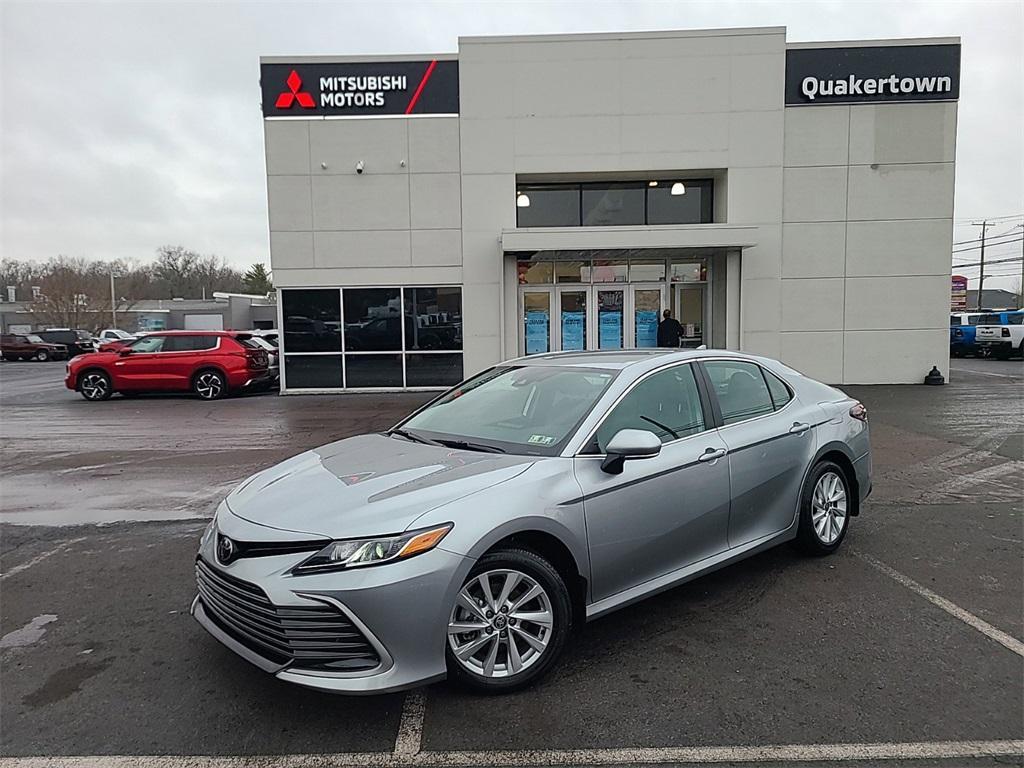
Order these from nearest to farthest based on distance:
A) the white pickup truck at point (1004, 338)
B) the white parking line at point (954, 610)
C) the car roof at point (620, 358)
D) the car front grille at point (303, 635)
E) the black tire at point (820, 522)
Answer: the car front grille at point (303, 635) → the white parking line at point (954, 610) → the car roof at point (620, 358) → the black tire at point (820, 522) → the white pickup truck at point (1004, 338)

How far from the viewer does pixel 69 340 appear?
40.3 metres

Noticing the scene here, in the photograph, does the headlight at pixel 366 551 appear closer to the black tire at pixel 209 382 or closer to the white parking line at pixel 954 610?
the white parking line at pixel 954 610

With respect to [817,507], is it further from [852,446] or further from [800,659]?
[800,659]

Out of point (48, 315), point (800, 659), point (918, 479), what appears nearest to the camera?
point (800, 659)

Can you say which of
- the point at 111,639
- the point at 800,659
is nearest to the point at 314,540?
the point at 111,639

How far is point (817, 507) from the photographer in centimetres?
482

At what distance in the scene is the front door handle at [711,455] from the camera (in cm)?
399

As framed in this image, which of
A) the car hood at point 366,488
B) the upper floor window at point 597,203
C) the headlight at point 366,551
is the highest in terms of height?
the upper floor window at point 597,203

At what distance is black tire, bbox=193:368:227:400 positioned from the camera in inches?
628

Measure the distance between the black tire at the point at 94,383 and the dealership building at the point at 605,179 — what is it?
13.7ft

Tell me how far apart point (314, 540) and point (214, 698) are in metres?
1.01

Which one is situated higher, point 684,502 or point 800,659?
point 684,502

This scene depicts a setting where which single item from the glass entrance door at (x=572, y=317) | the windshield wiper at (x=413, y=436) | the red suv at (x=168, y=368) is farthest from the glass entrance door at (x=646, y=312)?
the windshield wiper at (x=413, y=436)

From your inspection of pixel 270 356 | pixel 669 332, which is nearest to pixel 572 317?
pixel 669 332
